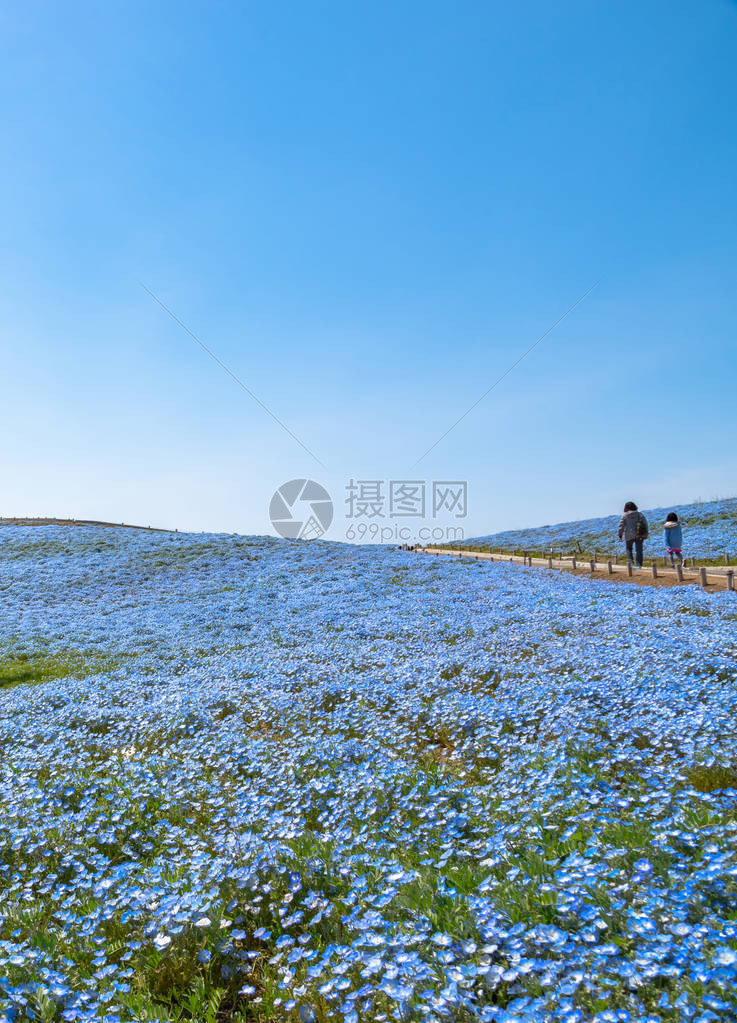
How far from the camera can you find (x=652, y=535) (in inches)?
1510

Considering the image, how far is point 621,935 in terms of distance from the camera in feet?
10.6

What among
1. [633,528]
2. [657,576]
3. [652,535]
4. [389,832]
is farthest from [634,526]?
[389,832]

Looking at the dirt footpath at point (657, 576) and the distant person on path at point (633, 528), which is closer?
the dirt footpath at point (657, 576)

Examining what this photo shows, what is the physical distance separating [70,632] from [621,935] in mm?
19071

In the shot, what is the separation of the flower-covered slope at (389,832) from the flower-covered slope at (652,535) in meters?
20.1

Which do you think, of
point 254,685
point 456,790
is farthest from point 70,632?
point 456,790

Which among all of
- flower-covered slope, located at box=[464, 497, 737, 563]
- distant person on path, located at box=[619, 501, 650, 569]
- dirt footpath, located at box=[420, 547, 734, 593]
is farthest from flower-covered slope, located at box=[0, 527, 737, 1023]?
flower-covered slope, located at box=[464, 497, 737, 563]

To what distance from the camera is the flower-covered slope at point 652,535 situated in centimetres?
3088

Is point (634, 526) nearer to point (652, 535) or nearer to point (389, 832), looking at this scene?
point (652, 535)

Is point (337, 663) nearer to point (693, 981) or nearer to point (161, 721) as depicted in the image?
point (161, 721)

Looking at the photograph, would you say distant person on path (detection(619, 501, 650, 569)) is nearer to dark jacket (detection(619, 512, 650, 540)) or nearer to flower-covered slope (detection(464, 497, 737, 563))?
dark jacket (detection(619, 512, 650, 540))

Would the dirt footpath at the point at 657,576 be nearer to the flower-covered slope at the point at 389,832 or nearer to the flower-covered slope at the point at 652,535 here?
the flower-covered slope at the point at 652,535

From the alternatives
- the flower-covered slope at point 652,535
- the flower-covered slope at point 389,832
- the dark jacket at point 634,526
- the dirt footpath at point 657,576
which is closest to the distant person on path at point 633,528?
the dark jacket at point 634,526

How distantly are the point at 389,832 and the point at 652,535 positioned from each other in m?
38.1
